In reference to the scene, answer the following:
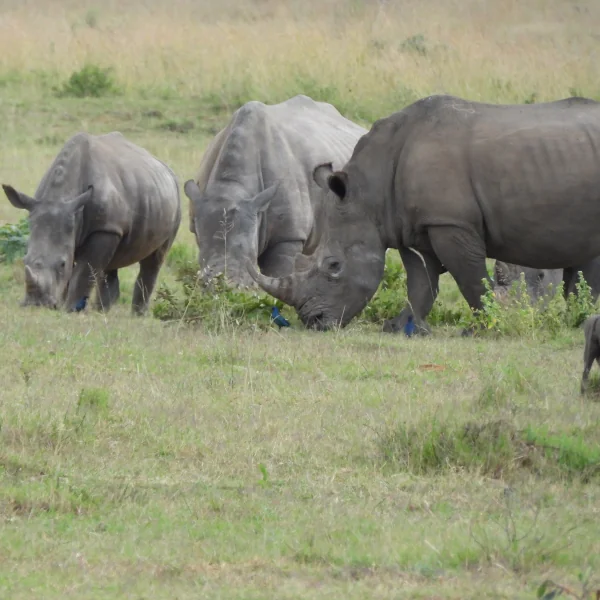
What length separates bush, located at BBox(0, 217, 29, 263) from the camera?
46.9 feet

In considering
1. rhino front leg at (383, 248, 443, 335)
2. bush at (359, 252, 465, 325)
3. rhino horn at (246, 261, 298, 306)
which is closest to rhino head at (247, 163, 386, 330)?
rhino horn at (246, 261, 298, 306)

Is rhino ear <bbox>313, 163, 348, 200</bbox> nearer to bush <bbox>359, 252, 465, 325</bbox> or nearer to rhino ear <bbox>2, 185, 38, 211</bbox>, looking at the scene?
bush <bbox>359, 252, 465, 325</bbox>

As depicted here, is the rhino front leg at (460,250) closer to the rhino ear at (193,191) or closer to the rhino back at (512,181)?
the rhino back at (512,181)

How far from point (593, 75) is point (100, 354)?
47.0 feet

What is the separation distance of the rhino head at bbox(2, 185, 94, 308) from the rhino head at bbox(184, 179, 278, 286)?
1.11 m

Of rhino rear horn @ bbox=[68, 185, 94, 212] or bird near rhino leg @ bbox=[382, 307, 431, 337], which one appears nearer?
bird near rhino leg @ bbox=[382, 307, 431, 337]

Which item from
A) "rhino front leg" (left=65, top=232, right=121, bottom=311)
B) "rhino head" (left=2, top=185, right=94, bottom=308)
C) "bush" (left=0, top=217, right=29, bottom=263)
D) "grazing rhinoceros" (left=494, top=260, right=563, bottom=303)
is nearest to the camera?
"rhino head" (left=2, top=185, right=94, bottom=308)

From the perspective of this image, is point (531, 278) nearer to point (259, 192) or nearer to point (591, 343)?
point (259, 192)

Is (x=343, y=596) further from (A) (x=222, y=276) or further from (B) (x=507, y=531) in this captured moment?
(A) (x=222, y=276)

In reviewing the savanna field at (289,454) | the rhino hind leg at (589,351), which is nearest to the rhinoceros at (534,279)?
the savanna field at (289,454)

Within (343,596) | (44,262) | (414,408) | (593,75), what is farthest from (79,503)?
(593,75)

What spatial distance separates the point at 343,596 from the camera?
4.98 m

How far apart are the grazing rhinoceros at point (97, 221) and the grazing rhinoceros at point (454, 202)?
2003mm

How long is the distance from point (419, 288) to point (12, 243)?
182 inches
